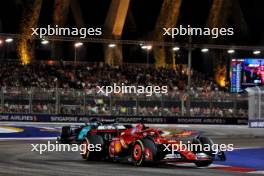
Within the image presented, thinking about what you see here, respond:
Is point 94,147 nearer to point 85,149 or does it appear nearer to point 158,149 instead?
point 85,149

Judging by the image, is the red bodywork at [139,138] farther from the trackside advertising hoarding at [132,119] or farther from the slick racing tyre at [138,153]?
the trackside advertising hoarding at [132,119]

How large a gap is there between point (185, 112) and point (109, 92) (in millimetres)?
5067

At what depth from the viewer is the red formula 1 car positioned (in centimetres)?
1628

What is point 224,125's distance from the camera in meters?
41.4

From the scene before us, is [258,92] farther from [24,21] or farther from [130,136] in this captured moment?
[24,21]

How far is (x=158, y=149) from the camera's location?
1623cm

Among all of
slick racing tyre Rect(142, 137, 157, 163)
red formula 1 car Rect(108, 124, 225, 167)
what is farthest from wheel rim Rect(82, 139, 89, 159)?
slick racing tyre Rect(142, 137, 157, 163)

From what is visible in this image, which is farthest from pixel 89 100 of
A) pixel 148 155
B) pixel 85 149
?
pixel 148 155

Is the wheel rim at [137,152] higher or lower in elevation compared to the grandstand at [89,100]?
lower

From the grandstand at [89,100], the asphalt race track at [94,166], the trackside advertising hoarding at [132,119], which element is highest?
the grandstand at [89,100]

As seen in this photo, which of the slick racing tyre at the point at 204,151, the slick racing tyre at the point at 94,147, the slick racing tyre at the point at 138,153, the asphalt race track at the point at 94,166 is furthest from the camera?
the slick racing tyre at the point at 94,147

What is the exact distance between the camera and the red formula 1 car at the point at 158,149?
16.3 meters

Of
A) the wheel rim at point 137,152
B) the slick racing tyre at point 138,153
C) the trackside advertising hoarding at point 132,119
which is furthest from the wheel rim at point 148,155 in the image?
the trackside advertising hoarding at point 132,119

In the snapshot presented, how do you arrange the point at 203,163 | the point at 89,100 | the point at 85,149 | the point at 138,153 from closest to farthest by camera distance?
the point at 138,153 → the point at 203,163 → the point at 85,149 → the point at 89,100
